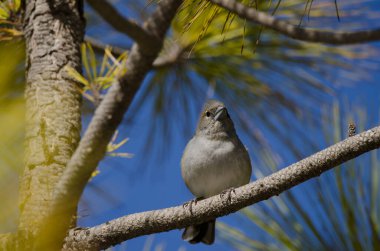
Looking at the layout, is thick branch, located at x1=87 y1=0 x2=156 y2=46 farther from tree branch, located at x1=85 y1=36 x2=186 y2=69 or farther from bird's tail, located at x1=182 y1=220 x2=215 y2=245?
bird's tail, located at x1=182 y1=220 x2=215 y2=245

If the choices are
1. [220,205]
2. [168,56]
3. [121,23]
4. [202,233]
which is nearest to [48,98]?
[220,205]

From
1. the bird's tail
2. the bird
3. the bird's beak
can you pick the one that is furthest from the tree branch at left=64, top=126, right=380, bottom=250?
the bird's beak

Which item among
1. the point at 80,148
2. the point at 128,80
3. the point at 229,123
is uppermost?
the point at 229,123

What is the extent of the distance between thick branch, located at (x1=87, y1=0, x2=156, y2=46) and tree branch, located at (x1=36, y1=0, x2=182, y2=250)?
0.02 meters

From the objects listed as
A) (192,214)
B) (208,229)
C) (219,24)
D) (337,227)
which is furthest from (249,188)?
(208,229)

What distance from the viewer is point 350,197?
2633 millimetres

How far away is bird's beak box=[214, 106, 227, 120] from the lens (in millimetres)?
3541

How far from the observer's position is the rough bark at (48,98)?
85.6 inches

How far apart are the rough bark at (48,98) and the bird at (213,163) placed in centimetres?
94

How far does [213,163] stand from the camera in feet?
10.7

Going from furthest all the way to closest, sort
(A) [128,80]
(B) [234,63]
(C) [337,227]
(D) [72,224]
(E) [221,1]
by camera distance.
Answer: (B) [234,63], (C) [337,227], (D) [72,224], (E) [221,1], (A) [128,80]

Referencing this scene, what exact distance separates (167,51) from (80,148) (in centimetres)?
183

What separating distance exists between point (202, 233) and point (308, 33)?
193 cm

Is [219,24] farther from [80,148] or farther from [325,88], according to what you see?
[80,148]
